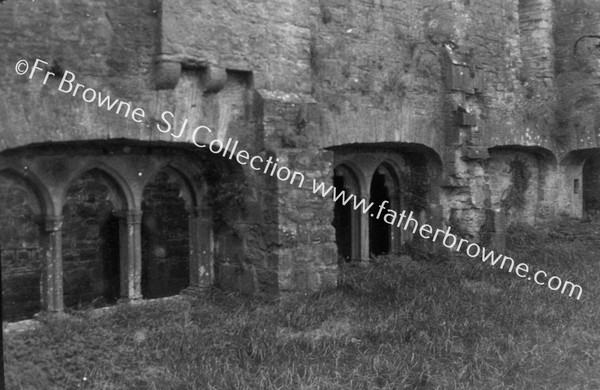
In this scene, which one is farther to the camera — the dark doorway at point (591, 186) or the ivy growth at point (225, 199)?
the dark doorway at point (591, 186)

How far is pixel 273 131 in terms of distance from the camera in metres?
7.09

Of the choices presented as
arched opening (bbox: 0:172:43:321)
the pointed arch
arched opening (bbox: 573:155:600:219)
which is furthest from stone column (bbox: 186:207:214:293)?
arched opening (bbox: 573:155:600:219)

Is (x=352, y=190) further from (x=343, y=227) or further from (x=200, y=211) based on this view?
(x=200, y=211)

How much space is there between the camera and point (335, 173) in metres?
9.22

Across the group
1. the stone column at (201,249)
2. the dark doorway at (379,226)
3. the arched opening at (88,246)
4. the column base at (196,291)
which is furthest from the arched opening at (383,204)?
the arched opening at (88,246)

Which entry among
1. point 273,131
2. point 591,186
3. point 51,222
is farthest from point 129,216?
point 591,186

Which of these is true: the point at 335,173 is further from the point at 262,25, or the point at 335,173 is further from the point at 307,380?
the point at 307,380

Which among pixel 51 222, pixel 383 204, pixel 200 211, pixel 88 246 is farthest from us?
pixel 88 246

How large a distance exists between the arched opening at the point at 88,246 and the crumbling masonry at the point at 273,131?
29 millimetres

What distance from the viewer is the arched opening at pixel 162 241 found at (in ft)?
35.8

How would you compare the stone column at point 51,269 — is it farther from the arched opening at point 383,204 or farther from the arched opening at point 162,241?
the arched opening at point 383,204

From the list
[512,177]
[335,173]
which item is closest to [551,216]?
[512,177]

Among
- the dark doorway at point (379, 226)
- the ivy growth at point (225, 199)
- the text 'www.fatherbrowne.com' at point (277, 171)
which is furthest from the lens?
Result: the dark doorway at point (379, 226)

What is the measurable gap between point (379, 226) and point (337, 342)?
15.7 ft
